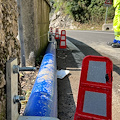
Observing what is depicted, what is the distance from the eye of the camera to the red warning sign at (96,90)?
188 centimetres

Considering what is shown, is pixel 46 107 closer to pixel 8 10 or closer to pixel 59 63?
pixel 8 10

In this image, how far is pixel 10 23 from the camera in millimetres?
1292

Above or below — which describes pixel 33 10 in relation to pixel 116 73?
above

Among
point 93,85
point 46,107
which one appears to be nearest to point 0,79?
point 46,107

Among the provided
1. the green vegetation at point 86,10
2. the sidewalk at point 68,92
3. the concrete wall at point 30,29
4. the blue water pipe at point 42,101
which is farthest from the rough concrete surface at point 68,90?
the green vegetation at point 86,10

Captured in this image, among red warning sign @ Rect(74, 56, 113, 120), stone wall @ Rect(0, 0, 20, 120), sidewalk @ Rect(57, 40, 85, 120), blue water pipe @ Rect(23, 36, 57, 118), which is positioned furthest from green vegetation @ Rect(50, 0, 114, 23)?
stone wall @ Rect(0, 0, 20, 120)

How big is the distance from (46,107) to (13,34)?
0.82 meters

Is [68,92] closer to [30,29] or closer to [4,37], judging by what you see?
[30,29]

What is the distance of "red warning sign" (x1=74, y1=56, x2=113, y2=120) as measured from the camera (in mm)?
1883

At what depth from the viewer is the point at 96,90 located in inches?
74.7

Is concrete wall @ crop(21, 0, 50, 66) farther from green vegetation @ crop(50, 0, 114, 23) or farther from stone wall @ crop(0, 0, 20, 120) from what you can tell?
green vegetation @ crop(50, 0, 114, 23)

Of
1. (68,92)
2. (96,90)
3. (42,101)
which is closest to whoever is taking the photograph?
(42,101)

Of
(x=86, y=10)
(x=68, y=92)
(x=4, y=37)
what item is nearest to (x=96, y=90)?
(x=4, y=37)

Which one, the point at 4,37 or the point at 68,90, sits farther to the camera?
the point at 68,90
